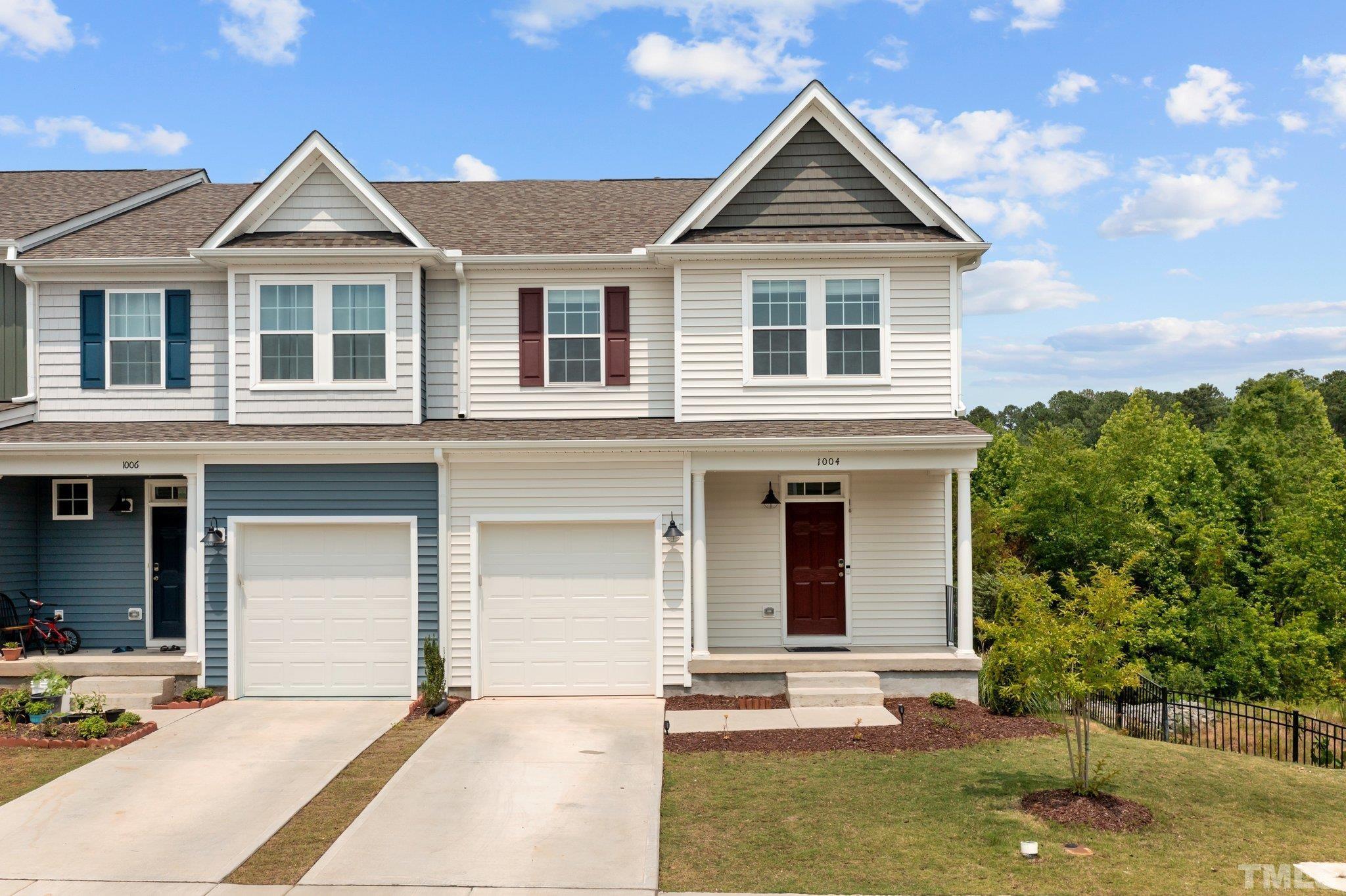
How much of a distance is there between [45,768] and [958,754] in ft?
32.9

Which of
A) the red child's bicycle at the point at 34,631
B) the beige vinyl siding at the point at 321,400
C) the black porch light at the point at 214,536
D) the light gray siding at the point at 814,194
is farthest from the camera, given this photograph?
the light gray siding at the point at 814,194

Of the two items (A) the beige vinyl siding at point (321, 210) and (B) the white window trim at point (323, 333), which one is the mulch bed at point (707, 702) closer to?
(B) the white window trim at point (323, 333)

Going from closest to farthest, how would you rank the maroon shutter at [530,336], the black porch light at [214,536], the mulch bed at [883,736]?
the mulch bed at [883,736], the black porch light at [214,536], the maroon shutter at [530,336]

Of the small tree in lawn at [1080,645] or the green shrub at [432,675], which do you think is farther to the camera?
the green shrub at [432,675]

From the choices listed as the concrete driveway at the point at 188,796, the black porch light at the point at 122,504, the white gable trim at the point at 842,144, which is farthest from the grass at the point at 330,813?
the white gable trim at the point at 842,144

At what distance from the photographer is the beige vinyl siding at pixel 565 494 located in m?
13.1

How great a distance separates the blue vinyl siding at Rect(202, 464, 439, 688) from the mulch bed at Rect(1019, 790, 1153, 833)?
8.16 m

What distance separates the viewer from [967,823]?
813cm

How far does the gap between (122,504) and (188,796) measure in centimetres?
668

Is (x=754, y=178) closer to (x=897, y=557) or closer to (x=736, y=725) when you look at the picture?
(x=897, y=557)

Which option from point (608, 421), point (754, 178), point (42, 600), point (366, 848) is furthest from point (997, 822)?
point (42, 600)

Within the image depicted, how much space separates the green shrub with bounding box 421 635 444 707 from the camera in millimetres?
12531

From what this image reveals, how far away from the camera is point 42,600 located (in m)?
14.0

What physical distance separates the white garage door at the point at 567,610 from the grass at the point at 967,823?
117 inches
